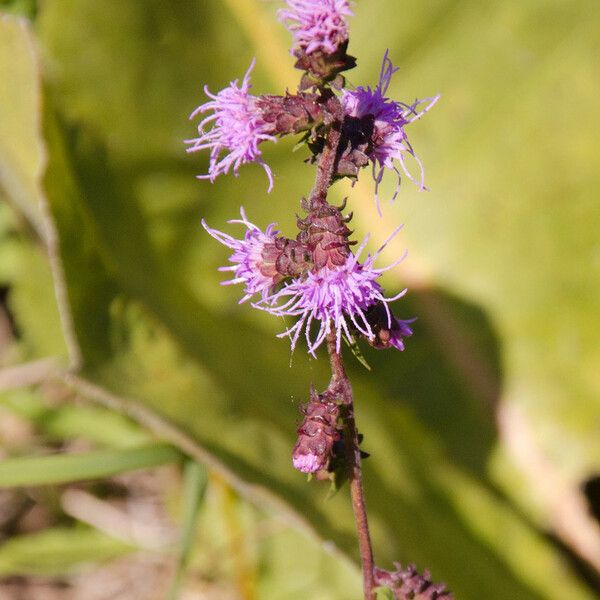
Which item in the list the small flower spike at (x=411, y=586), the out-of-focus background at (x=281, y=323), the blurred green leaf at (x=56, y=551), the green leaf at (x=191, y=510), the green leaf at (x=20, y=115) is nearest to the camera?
the small flower spike at (x=411, y=586)

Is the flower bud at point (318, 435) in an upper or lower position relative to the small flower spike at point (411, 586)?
upper

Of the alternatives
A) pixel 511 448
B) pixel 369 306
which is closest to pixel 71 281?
pixel 369 306

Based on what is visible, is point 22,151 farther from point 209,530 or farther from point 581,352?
point 581,352

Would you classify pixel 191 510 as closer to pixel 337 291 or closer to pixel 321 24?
pixel 337 291

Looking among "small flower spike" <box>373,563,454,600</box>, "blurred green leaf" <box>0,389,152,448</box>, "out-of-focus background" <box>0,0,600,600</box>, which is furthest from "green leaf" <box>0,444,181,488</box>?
"small flower spike" <box>373,563,454,600</box>

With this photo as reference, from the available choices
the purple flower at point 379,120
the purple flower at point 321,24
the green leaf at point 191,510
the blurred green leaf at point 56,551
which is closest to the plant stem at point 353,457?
the purple flower at point 379,120

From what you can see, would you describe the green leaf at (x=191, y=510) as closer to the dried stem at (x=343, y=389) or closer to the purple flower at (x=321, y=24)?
the dried stem at (x=343, y=389)

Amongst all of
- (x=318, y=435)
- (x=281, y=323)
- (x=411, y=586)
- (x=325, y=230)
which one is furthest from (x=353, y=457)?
(x=281, y=323)
